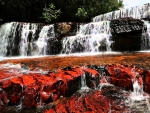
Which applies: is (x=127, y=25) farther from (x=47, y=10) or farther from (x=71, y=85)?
(x=47, y=10)

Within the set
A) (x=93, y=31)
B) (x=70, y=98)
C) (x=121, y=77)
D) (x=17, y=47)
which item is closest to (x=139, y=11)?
(x=93, y=31)

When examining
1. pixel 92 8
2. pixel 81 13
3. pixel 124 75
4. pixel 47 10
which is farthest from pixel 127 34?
pixel 92 8

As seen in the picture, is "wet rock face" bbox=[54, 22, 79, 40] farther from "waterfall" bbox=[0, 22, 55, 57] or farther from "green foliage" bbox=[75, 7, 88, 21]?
"green foliage" bbox=[75, 7, 88, 21]

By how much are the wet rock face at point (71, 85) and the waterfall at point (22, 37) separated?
23.0 ft

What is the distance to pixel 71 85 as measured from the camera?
15.9 ft

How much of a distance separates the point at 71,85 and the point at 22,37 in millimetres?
8827

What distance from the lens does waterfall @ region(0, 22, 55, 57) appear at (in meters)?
12.1

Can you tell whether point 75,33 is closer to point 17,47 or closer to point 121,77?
point 17,47

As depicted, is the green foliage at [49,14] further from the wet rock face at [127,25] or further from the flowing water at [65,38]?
the wet rock face at [127,25]

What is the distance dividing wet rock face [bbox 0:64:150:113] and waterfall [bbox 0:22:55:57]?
7.02 m

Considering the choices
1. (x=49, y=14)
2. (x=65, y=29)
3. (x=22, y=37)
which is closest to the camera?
(x=65, y=29)

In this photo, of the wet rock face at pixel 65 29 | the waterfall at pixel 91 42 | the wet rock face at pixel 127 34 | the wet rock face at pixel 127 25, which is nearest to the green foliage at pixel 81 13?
the wet rock face at pixel 65 29

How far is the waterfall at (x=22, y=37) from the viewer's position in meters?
12.1

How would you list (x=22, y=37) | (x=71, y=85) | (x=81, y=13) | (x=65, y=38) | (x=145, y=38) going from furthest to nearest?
(x=81, y=13) < (x=22, y=37) < (x=65, y=38) < (x=145, y=38) < (x=71, y=85)
